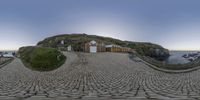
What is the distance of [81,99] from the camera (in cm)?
756

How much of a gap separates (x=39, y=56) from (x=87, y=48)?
20.3 metres

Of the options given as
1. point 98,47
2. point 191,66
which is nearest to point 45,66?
point 191,66

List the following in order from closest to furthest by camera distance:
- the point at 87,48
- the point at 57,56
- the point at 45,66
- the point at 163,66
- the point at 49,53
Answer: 1. the point at 163,66
2. the point at 45,66
3. the point at 57,56
4. the point at 49,53
5. the point at 87,48

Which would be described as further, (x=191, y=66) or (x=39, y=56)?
(x=39, y=56)

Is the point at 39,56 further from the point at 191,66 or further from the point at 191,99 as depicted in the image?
the point at 191,99

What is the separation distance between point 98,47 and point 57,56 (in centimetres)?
2250

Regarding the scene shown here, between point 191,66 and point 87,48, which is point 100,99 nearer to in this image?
point 191,66

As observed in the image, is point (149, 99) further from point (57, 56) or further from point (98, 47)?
point (98, 47)

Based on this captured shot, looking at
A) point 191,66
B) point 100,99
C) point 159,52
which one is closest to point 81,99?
point 100,99

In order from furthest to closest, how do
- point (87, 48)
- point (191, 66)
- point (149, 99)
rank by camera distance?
point (87, 48), point (191, 66), point (149, 99)

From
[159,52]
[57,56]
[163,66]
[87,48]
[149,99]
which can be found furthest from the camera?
[159,52]

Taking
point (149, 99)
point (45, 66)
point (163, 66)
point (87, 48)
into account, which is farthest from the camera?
point (87, 48)

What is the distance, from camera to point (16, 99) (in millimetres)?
7535

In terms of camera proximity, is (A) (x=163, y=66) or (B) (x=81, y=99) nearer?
(B) (x=81, y=99)
